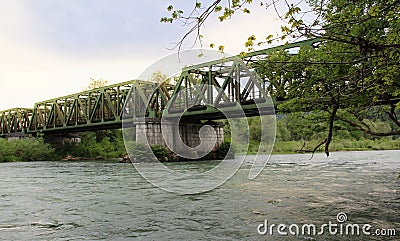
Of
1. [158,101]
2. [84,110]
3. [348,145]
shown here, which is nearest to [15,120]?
[84,110]

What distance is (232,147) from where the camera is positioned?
5034 cm

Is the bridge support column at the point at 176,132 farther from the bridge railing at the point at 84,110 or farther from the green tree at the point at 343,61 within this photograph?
the green tree at the point at 343,61

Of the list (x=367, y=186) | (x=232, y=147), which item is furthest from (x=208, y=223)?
(x=232, y=147)

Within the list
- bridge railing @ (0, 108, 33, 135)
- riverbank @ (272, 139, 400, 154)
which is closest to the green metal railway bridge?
bridge railing @ (0, 108, 33, 135)

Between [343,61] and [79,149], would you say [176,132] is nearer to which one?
[79,149]

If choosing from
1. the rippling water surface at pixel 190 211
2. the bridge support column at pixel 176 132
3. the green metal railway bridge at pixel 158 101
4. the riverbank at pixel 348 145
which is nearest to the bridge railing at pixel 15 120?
the green metal railway bridge at pixel 158 101

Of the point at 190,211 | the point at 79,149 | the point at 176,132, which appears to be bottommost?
the point at 190,211

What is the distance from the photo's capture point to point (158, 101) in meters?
49.5

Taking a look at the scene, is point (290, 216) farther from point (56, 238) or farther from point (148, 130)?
point (148, 130)

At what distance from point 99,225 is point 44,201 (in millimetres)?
4875

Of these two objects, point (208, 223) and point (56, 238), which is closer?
point (56, 238)

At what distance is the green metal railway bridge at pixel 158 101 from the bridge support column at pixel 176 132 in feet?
6.75

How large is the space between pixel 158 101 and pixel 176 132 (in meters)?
4.27

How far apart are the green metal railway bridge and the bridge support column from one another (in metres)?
2.06
